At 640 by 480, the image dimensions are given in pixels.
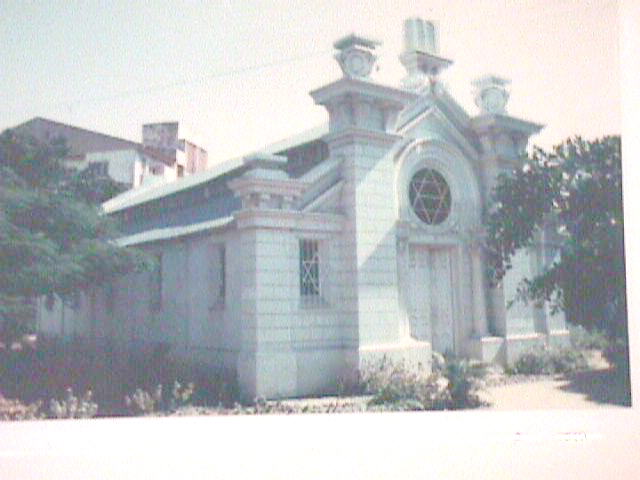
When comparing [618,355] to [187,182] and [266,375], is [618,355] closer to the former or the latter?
[266,375]

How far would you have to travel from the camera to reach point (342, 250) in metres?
5.38

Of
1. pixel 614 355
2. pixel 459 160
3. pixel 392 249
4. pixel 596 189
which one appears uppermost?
pixel 459 160

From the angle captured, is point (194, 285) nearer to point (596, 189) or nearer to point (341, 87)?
point (341, 87)

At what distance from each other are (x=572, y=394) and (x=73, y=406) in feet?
11.9

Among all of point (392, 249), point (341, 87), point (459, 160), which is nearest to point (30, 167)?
point (341, 87)

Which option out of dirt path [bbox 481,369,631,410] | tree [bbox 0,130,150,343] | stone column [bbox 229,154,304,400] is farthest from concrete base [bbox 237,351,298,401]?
dirt path [bbox 481,369,631,410]

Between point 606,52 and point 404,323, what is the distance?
2.65 meters

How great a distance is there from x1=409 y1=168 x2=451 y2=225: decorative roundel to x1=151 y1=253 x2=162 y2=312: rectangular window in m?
2.19

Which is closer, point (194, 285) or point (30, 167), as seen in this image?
point (30, 167)

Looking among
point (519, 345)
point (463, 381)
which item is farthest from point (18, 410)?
point (519, 345)

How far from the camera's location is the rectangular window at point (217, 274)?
4961 millimetres

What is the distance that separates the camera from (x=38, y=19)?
15.5ft

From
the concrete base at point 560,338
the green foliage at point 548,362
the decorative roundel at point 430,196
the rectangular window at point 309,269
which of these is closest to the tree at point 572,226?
the concrete base at point 560,338

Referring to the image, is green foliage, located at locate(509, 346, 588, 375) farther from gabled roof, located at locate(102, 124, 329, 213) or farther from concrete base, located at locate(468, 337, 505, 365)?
gabled roof, located at locate(102, 124, 329, 213)
